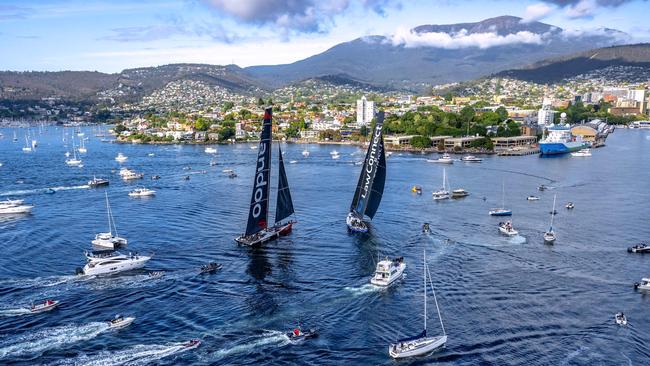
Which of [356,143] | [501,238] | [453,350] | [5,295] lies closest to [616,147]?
[356,143]

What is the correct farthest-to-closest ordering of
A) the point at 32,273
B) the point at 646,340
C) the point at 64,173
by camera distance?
the point at 64,173
the point at 32,273
the point at 646,340

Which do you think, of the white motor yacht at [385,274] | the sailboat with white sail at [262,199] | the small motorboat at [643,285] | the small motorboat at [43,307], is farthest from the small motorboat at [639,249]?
the small motorboat at [43,307]

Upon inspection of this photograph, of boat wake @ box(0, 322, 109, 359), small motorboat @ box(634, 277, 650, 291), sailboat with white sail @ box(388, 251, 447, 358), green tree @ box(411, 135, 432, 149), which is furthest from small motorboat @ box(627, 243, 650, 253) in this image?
green tree @ box(411, 135, 432, 149)

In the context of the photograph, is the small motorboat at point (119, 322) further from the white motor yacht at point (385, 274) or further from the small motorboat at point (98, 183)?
the small motorboat at point (98, 183)

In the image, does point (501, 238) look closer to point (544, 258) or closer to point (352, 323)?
point (544, 258)

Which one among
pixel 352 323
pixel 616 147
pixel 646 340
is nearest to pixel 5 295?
pixel 352 323

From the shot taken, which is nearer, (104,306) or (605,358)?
(605,358)

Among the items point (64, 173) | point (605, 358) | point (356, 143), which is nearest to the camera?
point (605, 358)
